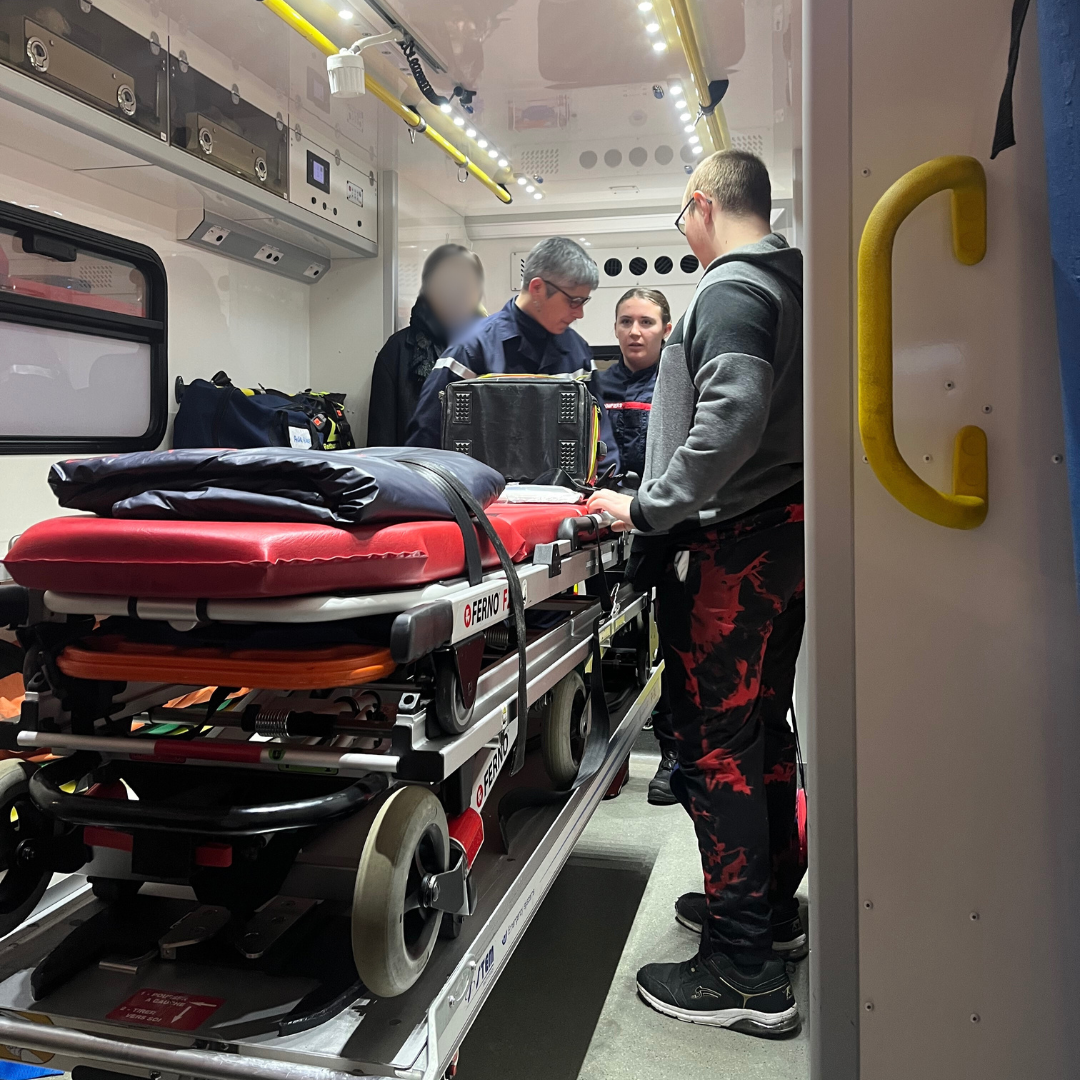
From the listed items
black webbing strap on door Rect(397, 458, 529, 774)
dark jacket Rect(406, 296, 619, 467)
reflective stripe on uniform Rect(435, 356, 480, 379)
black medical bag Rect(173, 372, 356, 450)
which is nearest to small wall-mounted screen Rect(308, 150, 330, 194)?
black medical bag Rect(173, 372, 356, 450)

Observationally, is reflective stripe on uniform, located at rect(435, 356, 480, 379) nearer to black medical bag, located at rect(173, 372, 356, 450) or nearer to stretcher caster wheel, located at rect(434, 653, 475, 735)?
black medical bag, located at rect(173, 372, 356, 450)

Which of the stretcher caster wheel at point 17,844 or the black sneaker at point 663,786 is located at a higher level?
the stretcher caster wheel at point 17,844

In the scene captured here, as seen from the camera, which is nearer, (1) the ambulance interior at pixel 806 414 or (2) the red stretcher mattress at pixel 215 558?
(1) the ambulance interior at pixel 806 414

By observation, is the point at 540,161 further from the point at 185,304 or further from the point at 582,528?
the point at 582,528

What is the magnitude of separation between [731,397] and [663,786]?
8.02 feet

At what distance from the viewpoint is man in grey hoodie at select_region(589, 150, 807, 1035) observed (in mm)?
2398

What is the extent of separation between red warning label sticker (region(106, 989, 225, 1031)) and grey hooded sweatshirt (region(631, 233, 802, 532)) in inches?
58.8

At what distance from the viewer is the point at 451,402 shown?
4246mm

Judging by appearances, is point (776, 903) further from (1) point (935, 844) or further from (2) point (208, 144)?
(2) point (208, 144)

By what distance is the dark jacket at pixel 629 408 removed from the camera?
4797mm

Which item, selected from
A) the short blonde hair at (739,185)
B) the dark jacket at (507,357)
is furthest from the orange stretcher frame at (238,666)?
the dark jacket at (507,357)

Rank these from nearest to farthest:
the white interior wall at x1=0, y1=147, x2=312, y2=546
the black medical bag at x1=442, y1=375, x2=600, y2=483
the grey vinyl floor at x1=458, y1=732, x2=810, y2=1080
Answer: the grey vinyl floor at x1=458, y1=732, x2=810, y2=1080, the white interior wall at x1=0, y1=147, x2=312, y2=546, the black medical bag at x1=442, y1=375, x2=600, y2=483

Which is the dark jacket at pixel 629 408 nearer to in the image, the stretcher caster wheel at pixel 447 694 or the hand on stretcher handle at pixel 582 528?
the hand on stretcher handle at pixel 582 528

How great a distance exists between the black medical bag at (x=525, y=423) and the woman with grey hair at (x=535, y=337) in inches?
9.9
